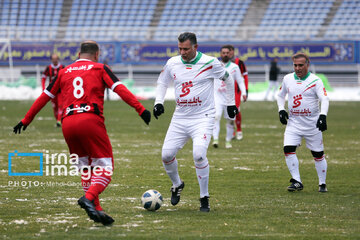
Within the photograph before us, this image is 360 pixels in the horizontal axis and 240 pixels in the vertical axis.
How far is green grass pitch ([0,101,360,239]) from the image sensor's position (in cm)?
646

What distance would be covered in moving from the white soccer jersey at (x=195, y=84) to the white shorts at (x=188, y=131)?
0.08 meters

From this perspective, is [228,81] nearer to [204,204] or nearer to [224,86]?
[204,204]

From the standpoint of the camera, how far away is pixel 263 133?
18297mm

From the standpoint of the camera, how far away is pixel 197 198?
8.59 m

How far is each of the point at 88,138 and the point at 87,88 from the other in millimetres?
509

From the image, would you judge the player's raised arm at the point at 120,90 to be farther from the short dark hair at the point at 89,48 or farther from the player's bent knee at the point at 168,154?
the player's bent knee at the point at 168,154

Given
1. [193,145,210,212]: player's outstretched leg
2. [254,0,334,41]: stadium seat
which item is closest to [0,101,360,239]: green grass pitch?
[193,145,210,212]: player's outstretched leg

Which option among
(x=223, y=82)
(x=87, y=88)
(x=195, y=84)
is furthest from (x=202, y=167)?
(x=223, y=82)

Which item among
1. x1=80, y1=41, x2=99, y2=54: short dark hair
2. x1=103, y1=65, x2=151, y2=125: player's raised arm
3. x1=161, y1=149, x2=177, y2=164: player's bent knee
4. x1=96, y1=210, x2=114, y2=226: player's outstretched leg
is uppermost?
x1=80, y1=41, x2=99, y2=54: short dark hair

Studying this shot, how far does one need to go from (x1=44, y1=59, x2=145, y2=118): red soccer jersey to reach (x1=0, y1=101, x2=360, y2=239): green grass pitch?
1.21m

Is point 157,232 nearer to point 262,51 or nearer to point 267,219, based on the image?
point 267,219

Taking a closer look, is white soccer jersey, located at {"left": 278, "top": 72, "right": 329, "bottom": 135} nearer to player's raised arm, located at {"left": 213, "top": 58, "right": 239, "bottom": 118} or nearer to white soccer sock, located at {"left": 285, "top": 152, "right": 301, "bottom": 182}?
white soccer sock, located at {"left": 285, "top": 152, "right": 301, "bottom": 182}

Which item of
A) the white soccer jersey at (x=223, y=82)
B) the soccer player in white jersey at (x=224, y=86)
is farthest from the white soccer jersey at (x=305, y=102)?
the white soccer jersey at (x=223, y=82)

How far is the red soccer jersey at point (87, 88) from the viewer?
664 cm
